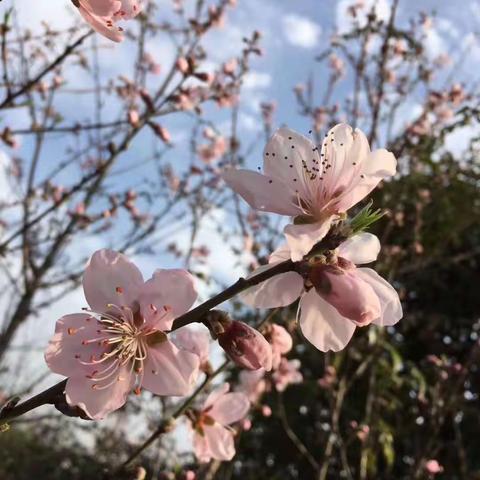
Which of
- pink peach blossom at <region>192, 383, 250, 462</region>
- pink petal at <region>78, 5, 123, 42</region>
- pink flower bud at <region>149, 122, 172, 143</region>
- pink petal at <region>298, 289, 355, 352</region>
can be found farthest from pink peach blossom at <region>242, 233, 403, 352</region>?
pink flower bud at <region>149, 122, 172, 143</region>

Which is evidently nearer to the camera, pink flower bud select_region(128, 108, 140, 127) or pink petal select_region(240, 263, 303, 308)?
pink petal select_region(240, 263, 303, 308)

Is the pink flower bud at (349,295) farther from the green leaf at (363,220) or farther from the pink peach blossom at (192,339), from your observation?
the pink peach blossom at (192,339)

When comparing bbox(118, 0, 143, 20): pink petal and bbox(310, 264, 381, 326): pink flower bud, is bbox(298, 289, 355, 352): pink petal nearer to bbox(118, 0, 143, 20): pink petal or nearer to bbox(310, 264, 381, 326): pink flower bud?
bbox(310, 264, 381, 326): pink flower bud

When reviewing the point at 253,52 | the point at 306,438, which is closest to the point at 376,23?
the point at 253,52

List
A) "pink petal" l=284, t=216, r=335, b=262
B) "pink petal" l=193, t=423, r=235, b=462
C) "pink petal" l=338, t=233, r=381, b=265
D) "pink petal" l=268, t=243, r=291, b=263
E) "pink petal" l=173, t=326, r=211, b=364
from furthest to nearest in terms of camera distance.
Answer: "pink petal" l=193, t=423, r=235, b=462, "pink petal" l=173, t=326, r=211, b=364, "pink petal" l=338, t=233, r=381, b=265, "pink petal" l=268, t=243, r=291, b=263, "pink petal" l=284, t=216, r=335, b=262

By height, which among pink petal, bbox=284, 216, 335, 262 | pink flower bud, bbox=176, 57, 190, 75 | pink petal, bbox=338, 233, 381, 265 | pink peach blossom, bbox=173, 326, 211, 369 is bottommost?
pink flower bud, bbox=176, 57, 190, 75

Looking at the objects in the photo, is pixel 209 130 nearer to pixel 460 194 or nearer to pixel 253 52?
pixel 253 52
